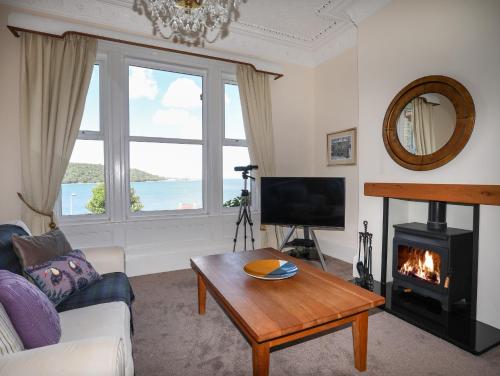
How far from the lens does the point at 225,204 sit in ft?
13.5

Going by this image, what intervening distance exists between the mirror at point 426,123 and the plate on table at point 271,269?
167cm

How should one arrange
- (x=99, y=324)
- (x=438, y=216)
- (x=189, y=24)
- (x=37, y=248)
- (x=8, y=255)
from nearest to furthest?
(x=99, y=324)
(x=8, y=255)
(x=37, y=248)
(x=438, y=216)
(x=189, y=24)

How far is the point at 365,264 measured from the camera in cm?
306

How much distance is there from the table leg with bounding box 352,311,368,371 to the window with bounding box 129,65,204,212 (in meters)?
2.72

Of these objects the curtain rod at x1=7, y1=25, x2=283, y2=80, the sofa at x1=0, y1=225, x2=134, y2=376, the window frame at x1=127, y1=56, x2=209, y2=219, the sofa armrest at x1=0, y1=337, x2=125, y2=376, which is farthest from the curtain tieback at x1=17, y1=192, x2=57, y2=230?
the sofa armrest at x1=0, y1=337, x2=125, y2=376

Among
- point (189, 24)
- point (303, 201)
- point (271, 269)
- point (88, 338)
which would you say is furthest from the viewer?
point (303, 201)

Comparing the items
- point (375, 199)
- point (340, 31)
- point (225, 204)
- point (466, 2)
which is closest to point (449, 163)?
point (375, 199)

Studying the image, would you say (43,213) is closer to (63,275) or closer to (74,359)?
(63,275)

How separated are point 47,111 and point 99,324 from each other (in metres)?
2.53

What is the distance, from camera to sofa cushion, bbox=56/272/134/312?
173 cm

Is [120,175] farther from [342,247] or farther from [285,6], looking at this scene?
[342,247]

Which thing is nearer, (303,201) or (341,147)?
(303,201)

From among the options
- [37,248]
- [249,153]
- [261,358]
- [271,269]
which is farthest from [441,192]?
[37,248]

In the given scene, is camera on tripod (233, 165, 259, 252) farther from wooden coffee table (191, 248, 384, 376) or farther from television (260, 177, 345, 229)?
wooden coffee table (191, 248, 384, 376)
